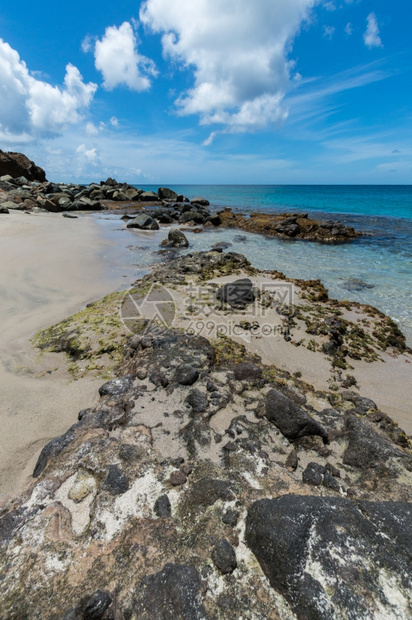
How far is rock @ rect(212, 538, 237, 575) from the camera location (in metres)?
1.94

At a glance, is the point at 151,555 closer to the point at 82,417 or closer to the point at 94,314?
the point at 82,417

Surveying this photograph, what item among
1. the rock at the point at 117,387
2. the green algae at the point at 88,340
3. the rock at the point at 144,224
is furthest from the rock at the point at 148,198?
the rock at the point at 117,387

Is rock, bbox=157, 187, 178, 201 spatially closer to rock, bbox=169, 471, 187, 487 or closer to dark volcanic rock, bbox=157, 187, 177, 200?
dark volcanic rock, bbox=157, 187, 177, 200

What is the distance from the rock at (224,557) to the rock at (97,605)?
754mm

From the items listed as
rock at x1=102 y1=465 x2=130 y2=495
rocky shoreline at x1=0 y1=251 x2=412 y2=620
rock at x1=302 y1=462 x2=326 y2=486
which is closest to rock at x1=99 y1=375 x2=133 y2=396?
rocky shoreline at x1=0 y1=251 x2=412 y2=620

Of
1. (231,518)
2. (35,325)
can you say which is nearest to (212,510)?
(231,518)

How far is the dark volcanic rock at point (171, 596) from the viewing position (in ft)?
5.70

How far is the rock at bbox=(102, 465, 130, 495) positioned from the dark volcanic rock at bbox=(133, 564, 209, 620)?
756mm

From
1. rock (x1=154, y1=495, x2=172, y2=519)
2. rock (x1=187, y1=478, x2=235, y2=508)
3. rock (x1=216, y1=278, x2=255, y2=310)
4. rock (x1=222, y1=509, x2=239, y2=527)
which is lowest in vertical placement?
rock (x1=216, y1=278, x2=255, y2=310)

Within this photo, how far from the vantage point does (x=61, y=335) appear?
6121mm

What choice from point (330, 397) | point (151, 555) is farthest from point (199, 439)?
point (330, 397)

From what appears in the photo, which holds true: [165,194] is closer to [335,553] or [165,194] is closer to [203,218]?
[203,218]

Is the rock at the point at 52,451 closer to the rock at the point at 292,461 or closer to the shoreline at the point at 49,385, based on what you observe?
the shoreline at the point at 49,385
